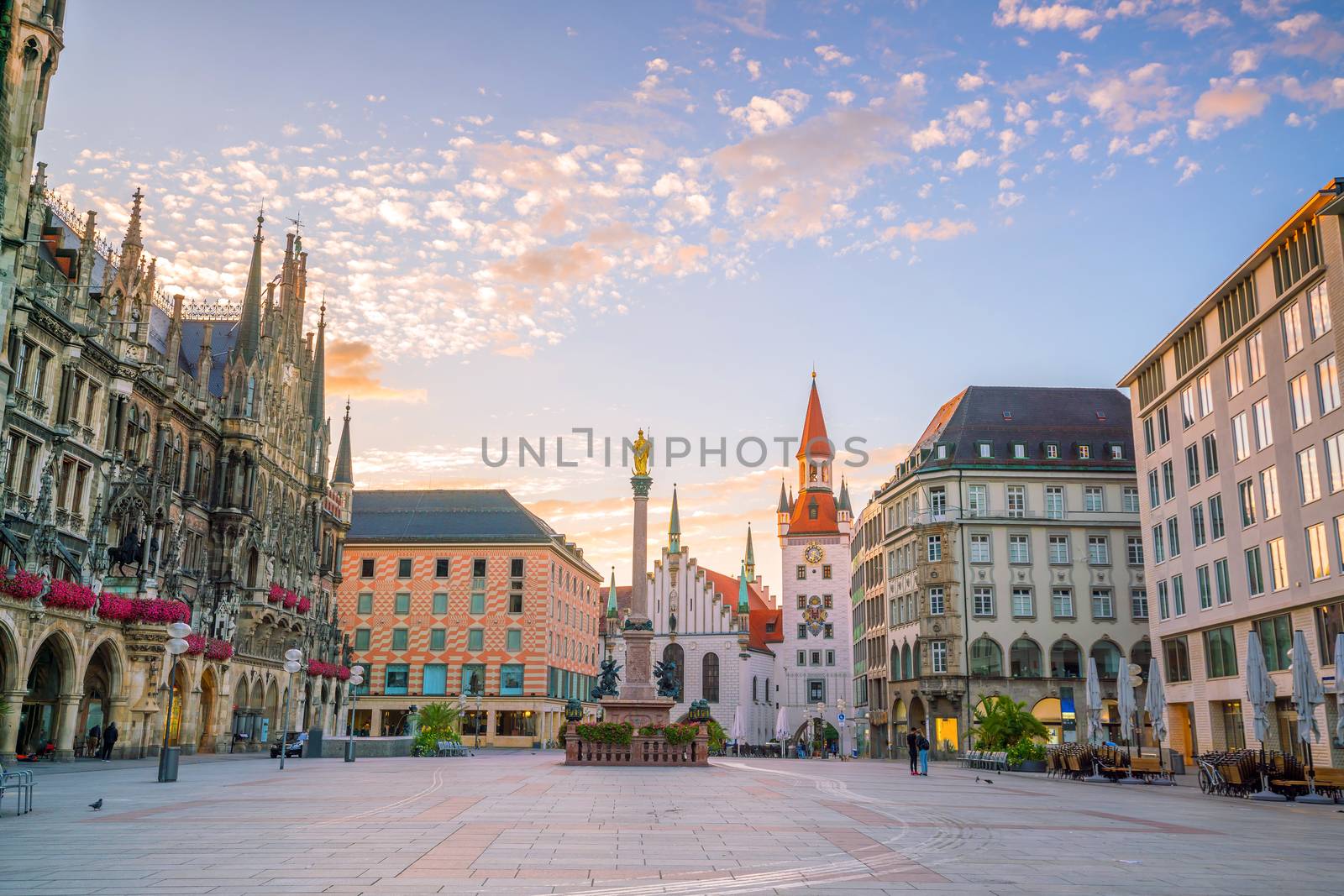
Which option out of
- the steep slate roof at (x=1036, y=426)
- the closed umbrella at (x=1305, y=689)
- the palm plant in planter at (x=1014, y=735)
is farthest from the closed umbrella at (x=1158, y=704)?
the steep slate roof at (x=1036, y=426)

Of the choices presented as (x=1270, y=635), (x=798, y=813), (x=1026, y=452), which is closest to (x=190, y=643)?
(x=798, y=813)

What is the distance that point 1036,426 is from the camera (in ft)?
229

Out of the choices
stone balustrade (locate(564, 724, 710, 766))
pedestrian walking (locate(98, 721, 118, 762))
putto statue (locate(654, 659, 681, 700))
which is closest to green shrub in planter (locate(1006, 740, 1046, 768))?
stone balustrade (locate(564, 724, 710, 766))

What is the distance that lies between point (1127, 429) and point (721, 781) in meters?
48.8

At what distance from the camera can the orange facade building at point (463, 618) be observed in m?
84.4

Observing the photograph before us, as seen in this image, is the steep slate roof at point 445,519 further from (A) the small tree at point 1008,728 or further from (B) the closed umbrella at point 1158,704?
(B) the closed umbrella at point 1158,704

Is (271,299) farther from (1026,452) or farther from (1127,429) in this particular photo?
(1127,429)

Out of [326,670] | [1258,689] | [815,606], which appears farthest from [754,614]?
[1258,689]

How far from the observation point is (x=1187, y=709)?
49.2 metres

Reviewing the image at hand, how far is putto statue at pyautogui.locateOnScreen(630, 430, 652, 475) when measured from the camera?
52.4m

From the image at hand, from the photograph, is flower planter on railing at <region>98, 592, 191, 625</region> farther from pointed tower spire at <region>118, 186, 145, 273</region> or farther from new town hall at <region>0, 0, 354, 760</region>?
pointed tower spire at <region>118, 186, 145, 273</region>

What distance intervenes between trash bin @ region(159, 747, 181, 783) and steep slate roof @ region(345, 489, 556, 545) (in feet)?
197

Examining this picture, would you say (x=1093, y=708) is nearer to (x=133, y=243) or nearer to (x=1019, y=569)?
(x=1019, y=569)

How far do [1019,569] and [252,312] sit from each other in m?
46.2
